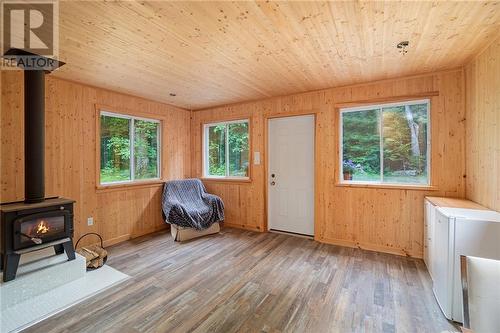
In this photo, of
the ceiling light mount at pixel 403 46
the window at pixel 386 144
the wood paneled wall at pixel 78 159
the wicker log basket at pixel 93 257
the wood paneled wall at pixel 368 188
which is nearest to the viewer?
the ceiling light mount at pixel 403 46

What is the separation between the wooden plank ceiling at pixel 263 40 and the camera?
5.80 feet

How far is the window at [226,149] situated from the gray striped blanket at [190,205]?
0.55m

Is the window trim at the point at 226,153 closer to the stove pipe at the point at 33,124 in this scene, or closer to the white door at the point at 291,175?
the white door at the point at 291,175

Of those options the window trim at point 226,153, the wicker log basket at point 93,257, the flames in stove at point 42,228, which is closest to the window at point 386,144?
the window trim at point 226,153

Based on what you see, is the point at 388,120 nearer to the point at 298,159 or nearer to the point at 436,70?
the point at 436,70

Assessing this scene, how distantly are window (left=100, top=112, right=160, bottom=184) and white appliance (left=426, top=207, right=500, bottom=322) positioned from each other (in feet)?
14.5

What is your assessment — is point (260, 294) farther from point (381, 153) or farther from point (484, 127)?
point (484, 127)

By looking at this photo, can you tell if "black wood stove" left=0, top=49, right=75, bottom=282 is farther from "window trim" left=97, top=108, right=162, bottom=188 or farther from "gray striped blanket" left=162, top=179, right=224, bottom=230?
"gray striped blanket" left=162, top=179, right=224, bottom=230

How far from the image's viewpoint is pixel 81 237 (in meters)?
3.32

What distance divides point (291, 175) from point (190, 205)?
1970 millimetres

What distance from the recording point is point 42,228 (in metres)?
2.44

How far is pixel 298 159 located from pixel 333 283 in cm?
210

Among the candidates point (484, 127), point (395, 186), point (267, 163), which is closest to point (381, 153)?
point (395, 186)

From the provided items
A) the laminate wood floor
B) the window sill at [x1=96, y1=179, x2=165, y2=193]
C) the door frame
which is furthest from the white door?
the window sill at [x1=96, y1=179, x2=165, y2=193]
